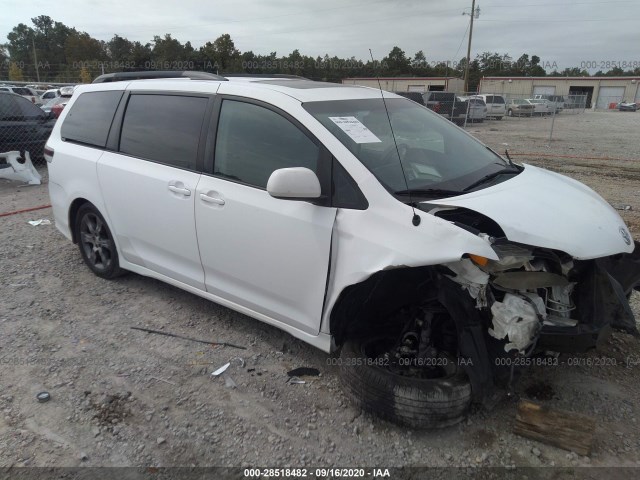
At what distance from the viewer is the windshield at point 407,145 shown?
2.84 metres

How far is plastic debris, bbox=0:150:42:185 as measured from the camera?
340 inches

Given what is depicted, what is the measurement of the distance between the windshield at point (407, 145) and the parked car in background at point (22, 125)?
8.20m

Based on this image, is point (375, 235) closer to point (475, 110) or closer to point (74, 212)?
point (74, 212)

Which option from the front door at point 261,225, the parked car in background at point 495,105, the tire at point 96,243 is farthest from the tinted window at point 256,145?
the parked car in background at point 495,105

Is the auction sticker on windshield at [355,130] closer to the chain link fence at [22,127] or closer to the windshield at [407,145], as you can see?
the windshield at [407,145]

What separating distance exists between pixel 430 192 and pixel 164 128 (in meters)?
2.10

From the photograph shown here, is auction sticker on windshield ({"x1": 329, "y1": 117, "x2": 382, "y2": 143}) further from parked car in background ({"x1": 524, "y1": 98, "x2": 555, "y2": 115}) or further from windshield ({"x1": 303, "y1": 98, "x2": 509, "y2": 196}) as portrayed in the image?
parked car in background ({"x1": 524, "y1": 98, "x2": 555, "y2": 115})

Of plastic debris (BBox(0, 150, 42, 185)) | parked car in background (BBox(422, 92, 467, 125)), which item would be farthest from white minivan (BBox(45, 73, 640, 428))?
parked car in background (BBox(422, 92, 467, 125))

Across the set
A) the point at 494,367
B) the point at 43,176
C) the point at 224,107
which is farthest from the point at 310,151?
the point at 43,176

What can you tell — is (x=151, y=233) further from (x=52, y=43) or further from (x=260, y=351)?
(x=52, y=43)

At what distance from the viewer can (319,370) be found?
3.23m

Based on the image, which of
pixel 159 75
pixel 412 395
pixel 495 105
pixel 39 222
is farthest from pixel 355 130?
pixel 495 105

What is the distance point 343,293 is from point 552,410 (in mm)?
1257

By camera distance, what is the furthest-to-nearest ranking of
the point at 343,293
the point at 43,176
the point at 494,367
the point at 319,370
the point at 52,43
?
the point at 52,43
the point at 43,176
the point at 319,370
the point at 343,293
the point at 494,367
